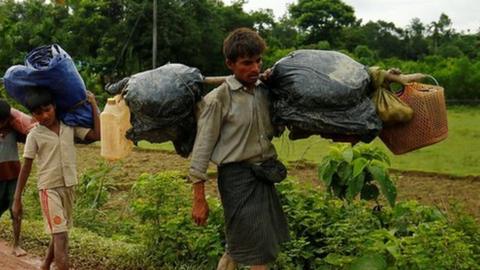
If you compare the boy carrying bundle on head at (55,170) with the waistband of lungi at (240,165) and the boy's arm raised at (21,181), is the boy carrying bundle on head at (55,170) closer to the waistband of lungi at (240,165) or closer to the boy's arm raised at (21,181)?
the boy's arm raised at (21,181)

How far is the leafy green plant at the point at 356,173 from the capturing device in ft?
14.4

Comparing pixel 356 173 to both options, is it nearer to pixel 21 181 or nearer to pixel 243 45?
pixel 243 45

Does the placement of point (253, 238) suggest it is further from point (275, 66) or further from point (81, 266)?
point (81, 266)

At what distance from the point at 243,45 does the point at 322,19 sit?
38611 millimetres

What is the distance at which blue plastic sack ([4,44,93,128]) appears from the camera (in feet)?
13.5

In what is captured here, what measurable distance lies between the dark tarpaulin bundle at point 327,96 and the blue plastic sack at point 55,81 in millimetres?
1521

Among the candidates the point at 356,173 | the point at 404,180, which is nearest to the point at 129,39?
the point at 404,180

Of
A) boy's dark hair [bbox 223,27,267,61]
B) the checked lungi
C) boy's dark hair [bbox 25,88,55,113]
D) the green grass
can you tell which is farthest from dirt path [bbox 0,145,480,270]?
boy's dark hair [bbox 223,27,267,61]

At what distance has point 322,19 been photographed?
40.9 m

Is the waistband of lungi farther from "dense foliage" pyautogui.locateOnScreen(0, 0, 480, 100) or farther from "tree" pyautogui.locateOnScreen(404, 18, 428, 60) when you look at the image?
"tree" pyautogui.locateOnScreen(404, 18, 428, 60)

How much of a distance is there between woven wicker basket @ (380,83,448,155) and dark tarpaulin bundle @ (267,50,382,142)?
7.2 inches

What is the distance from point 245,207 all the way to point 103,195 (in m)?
3.81

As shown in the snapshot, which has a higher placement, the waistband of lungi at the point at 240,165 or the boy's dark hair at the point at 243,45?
the boy's dark hair at the point at 243,45

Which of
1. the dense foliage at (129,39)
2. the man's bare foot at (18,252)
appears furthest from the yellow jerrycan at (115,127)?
the dense foliage at (129,39)
